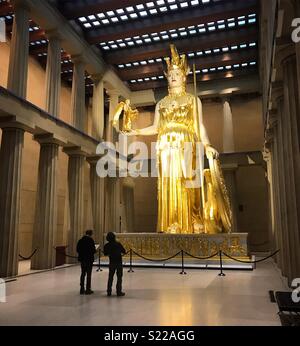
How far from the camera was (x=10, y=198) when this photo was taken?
9547mm

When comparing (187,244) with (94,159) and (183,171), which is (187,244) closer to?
(183,171)

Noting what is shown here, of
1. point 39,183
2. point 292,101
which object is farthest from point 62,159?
point 292,101

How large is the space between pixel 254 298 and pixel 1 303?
14.4 ft

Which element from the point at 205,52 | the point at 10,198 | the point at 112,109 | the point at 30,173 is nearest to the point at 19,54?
the point at 10,198

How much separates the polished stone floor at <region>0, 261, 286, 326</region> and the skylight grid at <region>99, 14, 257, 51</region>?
10.3 meters

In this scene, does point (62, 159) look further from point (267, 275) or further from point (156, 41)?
point (267, 275)

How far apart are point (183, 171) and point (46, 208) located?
490 cm

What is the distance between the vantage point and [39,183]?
1155cm

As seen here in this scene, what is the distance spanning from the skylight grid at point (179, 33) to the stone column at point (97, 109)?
1.59 m

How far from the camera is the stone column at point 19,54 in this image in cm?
1005

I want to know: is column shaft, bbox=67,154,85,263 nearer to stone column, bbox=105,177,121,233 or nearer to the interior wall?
the interior wall

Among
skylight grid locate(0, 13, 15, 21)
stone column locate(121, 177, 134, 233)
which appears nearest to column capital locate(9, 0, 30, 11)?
skylight grid locate(0, 13, 15, 21)

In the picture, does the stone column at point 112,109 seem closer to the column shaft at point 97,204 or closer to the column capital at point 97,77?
the column capital at point 97,77

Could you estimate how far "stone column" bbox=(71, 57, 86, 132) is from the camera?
13812 mm
